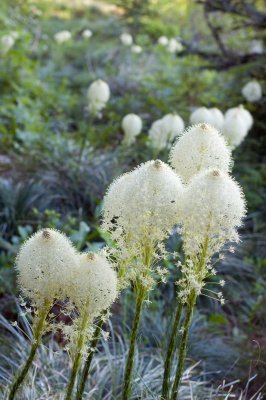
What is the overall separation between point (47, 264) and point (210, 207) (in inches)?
25.1

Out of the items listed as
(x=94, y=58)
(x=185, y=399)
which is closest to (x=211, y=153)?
(x=185, y=399)

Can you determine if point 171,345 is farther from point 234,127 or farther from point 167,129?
point 167,129

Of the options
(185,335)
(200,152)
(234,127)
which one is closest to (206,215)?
(200,152)

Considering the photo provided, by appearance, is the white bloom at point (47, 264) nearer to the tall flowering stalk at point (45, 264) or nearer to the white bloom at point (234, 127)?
the tall flowering stalk at point (45, 264)

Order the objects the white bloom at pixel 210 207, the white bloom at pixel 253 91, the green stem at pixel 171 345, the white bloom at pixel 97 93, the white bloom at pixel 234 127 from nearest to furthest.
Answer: the white bloom at pixel 210 207, the green stem at pixel 171 345, the white bloom at pixel 234 127, the white bloom at pixel 97 93, the white bloom at pixel 253 91

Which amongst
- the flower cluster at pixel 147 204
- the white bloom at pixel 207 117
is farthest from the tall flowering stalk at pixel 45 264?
the white bloom at pixel 207 117

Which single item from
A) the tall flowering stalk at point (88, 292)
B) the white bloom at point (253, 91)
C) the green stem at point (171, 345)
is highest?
the white bloom at point (253, 91)

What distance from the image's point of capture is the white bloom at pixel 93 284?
2178 millimetres

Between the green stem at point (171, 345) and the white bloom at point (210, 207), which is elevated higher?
the white bloom at point (210, 207)

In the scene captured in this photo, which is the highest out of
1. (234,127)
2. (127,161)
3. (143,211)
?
(234,127)

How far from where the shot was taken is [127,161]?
7781 mm

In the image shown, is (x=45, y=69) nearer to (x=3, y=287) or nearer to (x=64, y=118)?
(x=64, y=118)

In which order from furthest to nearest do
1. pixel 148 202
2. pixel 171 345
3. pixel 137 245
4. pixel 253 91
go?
pixel 253 91
pixel 171 345
pixel 137 245
pixel 148 202

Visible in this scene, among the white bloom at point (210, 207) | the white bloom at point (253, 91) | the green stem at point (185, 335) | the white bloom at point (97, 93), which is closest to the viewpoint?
the white bloom at point (210, 207)
